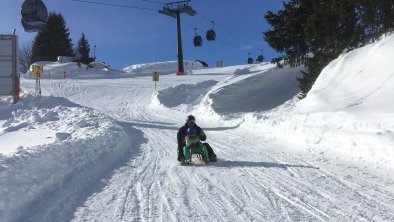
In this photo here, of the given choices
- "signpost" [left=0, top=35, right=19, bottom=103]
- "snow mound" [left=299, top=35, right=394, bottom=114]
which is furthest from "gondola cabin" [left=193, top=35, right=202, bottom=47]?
"snow mound" [left=299, top=35, right=394, bottom=114]

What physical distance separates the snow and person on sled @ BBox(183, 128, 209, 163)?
12.8 inches

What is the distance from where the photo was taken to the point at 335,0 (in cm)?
1838

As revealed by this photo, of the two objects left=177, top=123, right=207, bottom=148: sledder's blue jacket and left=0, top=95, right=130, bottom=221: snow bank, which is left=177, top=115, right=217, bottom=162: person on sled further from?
left=0, top=95, right=130, bottom=221: snow bank

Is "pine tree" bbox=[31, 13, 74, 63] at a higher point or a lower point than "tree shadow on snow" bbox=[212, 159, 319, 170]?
higher

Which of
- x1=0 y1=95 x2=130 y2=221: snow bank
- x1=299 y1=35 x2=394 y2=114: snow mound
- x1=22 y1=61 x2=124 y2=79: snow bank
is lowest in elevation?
x1=0 y1=95 x2=130 y2=221: snow bank

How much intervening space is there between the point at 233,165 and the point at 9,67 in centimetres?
2042

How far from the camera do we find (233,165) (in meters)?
10.1

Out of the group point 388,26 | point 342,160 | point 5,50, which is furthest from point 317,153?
point 5,50

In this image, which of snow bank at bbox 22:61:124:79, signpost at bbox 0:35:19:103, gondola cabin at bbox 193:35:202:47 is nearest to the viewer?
signpost at bbox 0:35:19:103

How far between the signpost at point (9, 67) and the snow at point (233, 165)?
17.4 feet

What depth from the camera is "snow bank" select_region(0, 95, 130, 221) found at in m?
6.74

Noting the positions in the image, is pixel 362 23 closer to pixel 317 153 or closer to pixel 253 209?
pixel 317 153

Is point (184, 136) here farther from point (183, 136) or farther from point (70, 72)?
point (70, 72)

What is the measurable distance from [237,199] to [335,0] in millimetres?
13732
